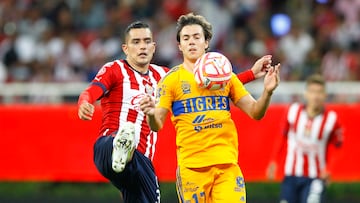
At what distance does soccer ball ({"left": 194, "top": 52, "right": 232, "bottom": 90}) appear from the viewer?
7.58 m

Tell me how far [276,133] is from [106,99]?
5.86 meters

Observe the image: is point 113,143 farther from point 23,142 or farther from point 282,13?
point 282,13

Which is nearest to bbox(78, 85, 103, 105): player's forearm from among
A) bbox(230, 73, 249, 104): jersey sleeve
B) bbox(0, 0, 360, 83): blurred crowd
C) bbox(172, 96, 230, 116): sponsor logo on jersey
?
bbox(172, 96, 230, 116): sponsor logo on jersey

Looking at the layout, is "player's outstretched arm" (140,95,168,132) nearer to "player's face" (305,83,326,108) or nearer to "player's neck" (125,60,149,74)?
"player's neck" (125,60,149,74)

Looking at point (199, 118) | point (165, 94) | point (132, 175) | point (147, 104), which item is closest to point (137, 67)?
point (165, 94)

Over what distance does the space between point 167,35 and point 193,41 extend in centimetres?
874

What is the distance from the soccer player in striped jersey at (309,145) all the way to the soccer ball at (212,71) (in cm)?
324

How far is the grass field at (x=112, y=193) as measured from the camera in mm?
14352

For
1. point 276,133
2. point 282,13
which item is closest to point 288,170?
point 276,133

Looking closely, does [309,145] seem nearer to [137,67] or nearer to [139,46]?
[137,67]

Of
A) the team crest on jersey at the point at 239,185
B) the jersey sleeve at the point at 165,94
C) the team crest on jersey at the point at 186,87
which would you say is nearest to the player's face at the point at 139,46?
the jersey sleeve at the point at 165,94

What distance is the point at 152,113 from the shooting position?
7.27 meters

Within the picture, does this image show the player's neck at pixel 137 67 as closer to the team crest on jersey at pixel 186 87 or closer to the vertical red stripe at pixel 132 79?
the vertical red stripe at pixel 132 79

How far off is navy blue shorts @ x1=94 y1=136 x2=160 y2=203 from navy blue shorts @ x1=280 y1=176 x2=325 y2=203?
2938mm
